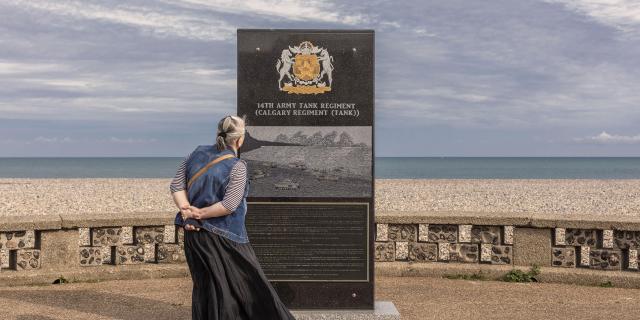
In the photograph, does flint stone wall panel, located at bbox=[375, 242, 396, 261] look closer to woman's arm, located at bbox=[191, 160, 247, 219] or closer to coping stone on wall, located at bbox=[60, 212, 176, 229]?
coping stone on wall, located at bbox=[60, 212, 176, 229]

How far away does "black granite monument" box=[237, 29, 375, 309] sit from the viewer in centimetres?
676

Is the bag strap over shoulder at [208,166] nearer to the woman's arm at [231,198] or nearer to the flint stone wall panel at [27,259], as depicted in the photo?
the woman's arm at [231,198]

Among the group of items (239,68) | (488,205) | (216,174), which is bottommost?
(488,205)

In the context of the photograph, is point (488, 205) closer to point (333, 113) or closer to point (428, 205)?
point (428, 205)

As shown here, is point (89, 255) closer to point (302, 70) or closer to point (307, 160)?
point (307, 160)

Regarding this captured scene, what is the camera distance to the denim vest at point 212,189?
17.0 ft

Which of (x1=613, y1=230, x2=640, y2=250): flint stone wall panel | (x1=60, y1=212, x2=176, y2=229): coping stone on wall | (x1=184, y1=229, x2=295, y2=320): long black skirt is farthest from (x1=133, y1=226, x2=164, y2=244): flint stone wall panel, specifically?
(x1=613, y1=230, x2=640, y2=250): flint stone wall panel

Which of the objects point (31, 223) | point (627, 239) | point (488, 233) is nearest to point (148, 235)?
point (31, 223)

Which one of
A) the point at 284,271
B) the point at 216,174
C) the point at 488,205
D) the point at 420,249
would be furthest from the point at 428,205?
the point at 216,174

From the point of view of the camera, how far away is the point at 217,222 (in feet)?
17.1

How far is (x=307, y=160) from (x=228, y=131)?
172cm

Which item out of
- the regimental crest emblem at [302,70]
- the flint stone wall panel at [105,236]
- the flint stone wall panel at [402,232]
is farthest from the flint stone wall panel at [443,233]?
the flint stone wall panel at [105,236]

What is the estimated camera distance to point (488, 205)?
1055 inches

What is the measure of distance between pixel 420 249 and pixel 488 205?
60.1ft
